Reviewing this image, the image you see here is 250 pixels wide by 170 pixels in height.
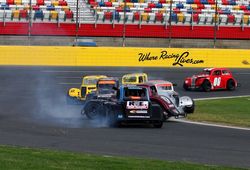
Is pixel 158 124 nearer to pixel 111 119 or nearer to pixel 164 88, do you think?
pixel 111 119

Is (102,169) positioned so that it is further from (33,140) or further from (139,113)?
(139,113)

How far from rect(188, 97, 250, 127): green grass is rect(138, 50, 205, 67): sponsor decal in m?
13.9

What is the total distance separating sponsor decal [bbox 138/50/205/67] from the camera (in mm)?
45625

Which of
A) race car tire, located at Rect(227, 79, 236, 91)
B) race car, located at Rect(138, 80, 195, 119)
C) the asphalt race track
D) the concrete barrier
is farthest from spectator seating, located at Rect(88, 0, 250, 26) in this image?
race car, located at Rect(138, 80, 195, 119)

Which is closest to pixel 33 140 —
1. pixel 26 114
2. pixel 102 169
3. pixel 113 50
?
pixel 102 169

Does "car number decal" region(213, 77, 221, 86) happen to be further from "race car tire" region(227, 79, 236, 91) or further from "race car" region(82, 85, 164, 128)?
"race car" region(82, 85, 164, 128)

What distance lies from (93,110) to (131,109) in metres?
2.02

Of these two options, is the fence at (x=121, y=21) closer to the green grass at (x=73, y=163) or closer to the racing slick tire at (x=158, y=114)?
the racing slick tire at (x=158, y=114)

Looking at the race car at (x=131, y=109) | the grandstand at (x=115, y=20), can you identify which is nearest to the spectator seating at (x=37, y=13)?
the grandstand at (x=115, y=20)

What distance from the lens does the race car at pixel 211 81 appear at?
35750 millimetres

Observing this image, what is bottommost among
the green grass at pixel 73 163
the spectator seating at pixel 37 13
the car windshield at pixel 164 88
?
the car windshield at pixel 164 88

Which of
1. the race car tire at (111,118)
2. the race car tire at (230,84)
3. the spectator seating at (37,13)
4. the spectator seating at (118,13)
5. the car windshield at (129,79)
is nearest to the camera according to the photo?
the race car tire at (111,118)

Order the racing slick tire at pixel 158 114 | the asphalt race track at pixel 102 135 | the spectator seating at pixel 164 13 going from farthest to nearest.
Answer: the spectator seating at pixel 164 13 → the racing slick tire at pixel 158 114 → the asphalt race track at pixel 102 135

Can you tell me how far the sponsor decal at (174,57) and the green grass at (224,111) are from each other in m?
13.9
